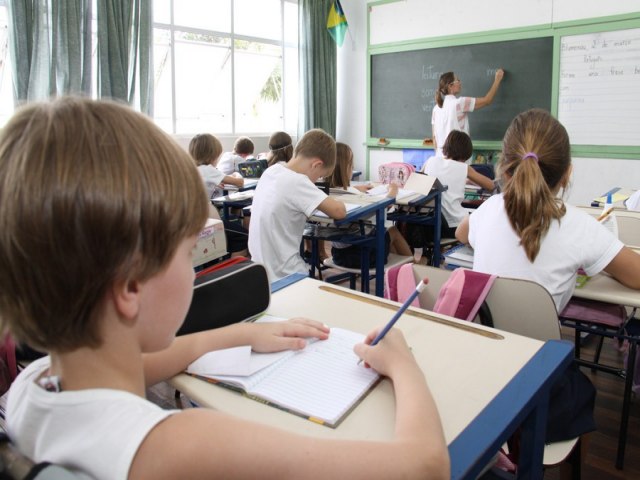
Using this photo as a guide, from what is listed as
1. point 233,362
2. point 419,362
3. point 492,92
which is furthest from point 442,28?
point 233,362

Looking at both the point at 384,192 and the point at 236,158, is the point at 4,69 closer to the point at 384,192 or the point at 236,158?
A: the point at 236,158

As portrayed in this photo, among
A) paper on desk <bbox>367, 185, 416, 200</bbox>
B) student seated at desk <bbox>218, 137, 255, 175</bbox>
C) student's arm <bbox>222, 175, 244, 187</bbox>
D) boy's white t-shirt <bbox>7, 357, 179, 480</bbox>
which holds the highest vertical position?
student seated at desk <bbox>218, 137, 255, 175</bbox>

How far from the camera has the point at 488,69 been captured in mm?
5871

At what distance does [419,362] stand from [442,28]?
6.00 m

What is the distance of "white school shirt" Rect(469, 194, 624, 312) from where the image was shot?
1.57 meters

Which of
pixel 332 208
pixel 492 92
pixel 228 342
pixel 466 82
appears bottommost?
pixel 228 342

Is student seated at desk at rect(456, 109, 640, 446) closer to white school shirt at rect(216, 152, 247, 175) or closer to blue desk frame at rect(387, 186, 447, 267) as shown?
blue desk frame at rect(387, 186, 447, 267)

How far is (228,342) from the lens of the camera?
980mm

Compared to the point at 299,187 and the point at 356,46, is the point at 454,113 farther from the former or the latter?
the point at 299,187

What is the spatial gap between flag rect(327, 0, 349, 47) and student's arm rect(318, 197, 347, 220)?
4.98 meters

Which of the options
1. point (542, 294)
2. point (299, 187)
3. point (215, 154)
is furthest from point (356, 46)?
point (542, 294)

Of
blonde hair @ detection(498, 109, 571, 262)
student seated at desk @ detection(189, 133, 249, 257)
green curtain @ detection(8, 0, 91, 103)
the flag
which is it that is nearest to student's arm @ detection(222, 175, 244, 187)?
student seated at desk @ detection(189, 133, 249, 257)

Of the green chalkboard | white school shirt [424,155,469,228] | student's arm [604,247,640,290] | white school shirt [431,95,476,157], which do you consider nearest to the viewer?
student's arm [604,247,640,290]

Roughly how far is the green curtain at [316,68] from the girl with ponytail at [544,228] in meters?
5.42
